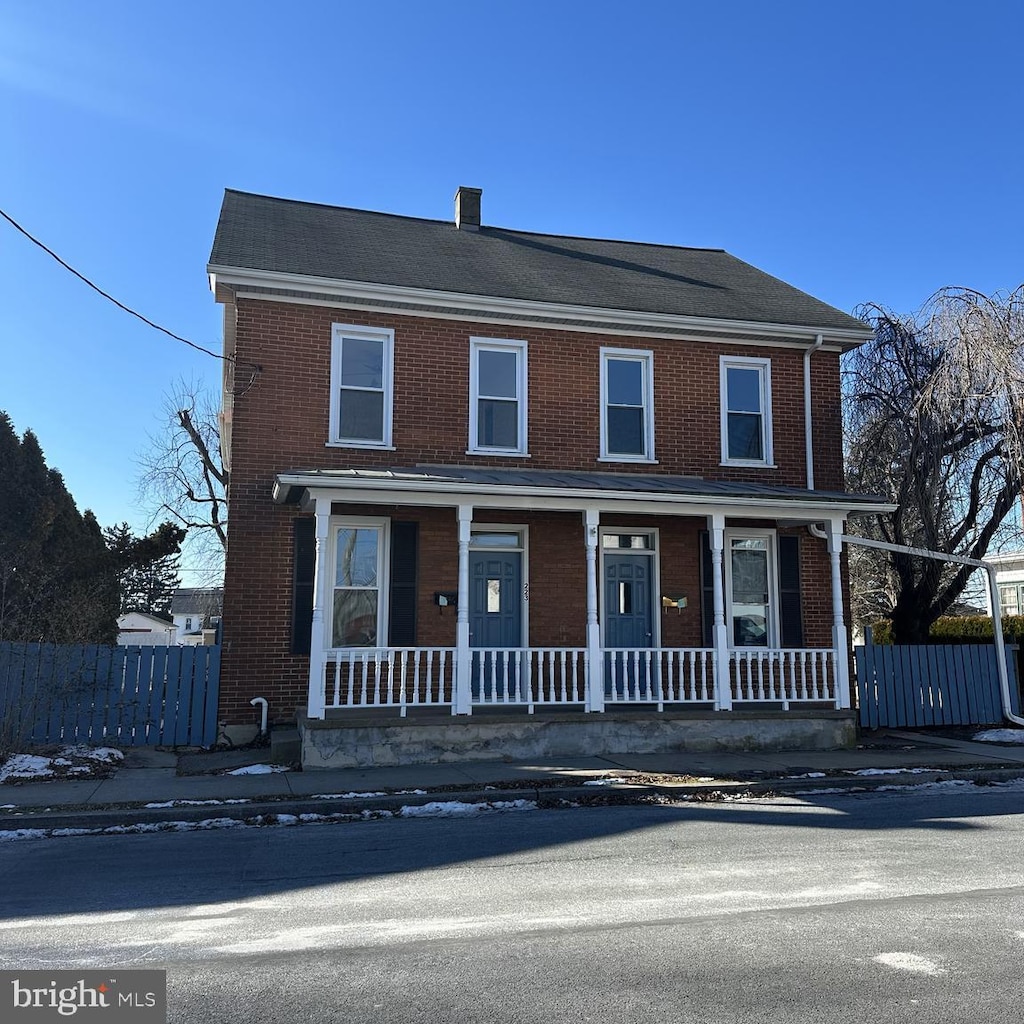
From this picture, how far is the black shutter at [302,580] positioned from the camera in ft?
40.3

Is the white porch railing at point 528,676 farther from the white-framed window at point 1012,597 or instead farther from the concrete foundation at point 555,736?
the white-framed window at point 1012,597

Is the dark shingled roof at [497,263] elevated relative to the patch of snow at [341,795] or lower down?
elevated

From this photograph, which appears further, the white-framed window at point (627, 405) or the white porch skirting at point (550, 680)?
the white-framed window at point (627, 405)

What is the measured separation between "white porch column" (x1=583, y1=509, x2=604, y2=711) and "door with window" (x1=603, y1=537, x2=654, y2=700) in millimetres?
1733

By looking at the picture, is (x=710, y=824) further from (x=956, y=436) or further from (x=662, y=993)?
(x=956, y=436)

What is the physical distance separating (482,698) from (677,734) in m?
2.60

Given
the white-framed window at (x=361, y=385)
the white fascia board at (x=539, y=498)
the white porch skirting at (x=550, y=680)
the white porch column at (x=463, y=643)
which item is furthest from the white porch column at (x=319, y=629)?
the white-framed window at (x=361, y=385)

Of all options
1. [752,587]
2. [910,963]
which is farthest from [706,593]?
[910,963]

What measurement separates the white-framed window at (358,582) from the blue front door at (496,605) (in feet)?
4.33

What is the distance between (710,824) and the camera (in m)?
7.98

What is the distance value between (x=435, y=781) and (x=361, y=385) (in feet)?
20.1

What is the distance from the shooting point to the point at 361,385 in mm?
13203

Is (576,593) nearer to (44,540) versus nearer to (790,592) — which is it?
(790,592)

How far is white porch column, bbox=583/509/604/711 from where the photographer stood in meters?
11.7
